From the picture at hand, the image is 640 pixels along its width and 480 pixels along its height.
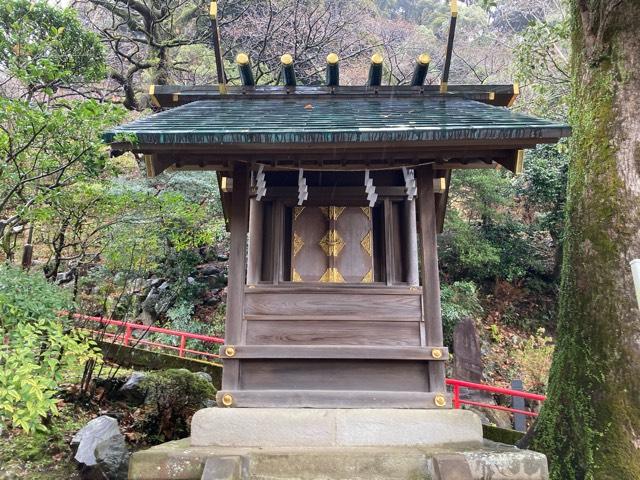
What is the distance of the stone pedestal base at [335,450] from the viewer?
11.4ft

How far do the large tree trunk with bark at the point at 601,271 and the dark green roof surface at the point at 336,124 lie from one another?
0.82 m

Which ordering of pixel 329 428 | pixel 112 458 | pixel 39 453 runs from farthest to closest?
pixel 39 453 → pixel 112 458 → pixel 329 428

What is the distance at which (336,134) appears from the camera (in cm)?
376

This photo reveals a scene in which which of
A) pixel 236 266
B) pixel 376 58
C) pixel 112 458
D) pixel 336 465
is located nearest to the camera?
pixel 336 465

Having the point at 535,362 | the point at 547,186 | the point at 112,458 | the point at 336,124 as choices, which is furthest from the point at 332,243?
the point at 547,186

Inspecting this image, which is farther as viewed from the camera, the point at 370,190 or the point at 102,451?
the point at 102,451

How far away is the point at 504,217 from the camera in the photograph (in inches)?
547

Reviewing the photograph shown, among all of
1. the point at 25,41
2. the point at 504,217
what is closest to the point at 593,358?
the point at 25,41

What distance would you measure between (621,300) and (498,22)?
25.8m

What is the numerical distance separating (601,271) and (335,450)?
9.68ft

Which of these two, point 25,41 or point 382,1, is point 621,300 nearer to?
point 25,41

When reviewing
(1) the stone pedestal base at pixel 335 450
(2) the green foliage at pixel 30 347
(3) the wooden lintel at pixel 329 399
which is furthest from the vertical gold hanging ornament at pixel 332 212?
(2) the green foliage at pixel 30 347

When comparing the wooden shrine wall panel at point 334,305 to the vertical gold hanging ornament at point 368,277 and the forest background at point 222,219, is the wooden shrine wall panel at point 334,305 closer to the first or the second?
the vertical gold hanging ornament at point 368,277

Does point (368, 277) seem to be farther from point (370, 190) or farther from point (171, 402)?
point (171, 402)
